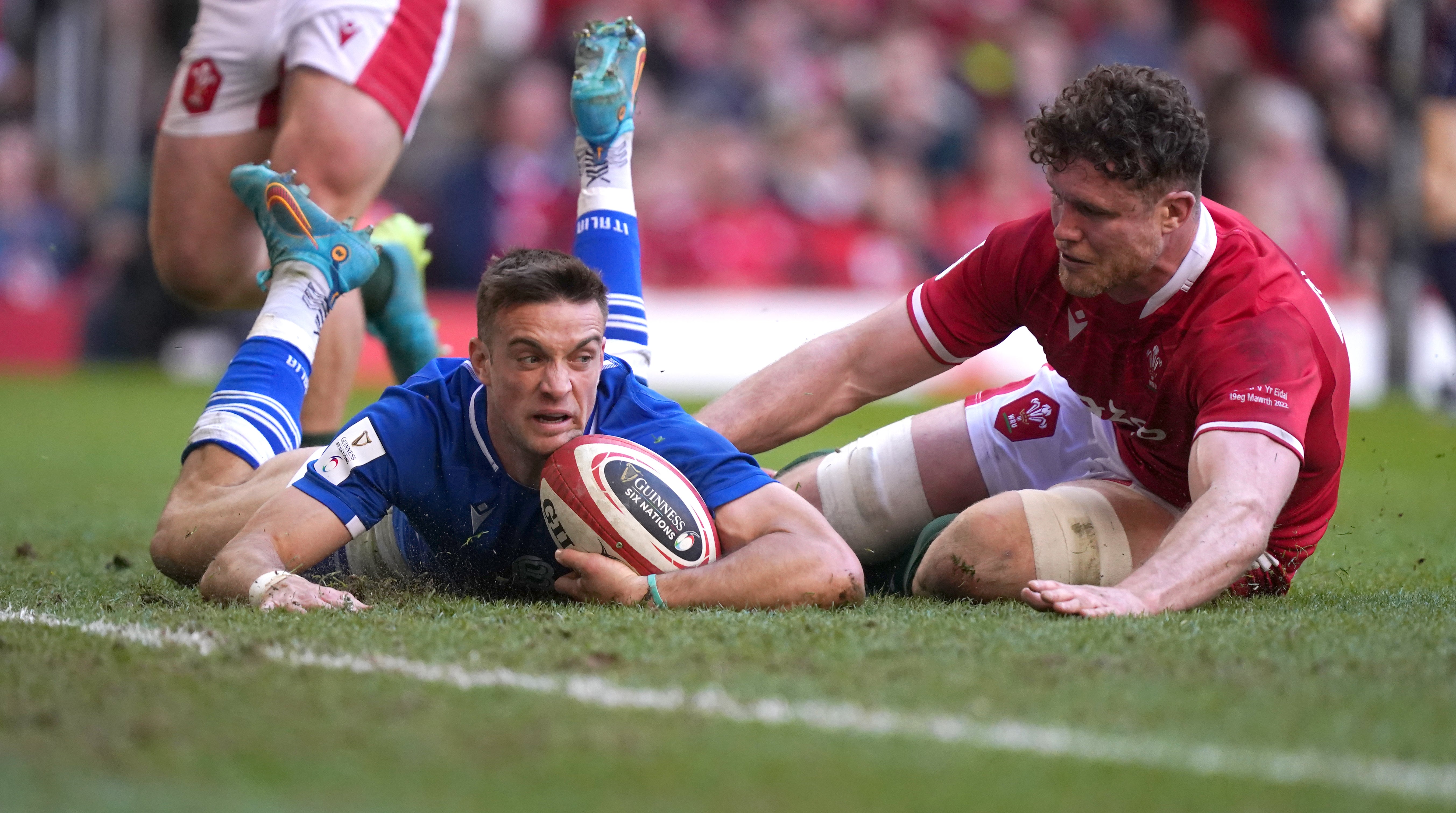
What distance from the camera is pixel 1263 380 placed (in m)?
3.84

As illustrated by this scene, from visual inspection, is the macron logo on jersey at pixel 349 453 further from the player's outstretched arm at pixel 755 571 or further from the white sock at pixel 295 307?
the white sock at pixel 295 307

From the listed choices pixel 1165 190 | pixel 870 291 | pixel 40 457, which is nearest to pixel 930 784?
pixel 1165 190

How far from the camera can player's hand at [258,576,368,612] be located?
3.70 m

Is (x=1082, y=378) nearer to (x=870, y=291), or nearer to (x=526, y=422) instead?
(x=526, y=422)

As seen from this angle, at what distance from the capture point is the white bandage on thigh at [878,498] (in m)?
4.83

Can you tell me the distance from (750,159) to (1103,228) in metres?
9.93

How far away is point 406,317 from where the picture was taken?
6.05 m

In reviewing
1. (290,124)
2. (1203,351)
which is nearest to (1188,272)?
(1203,351)

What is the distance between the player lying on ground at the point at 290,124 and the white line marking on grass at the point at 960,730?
2.53 meters

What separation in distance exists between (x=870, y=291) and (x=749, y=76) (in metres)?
2.47

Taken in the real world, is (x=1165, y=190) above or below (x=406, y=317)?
above

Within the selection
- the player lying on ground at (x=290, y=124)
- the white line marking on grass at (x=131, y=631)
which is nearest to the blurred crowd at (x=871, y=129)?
the player lying on ground at (x=290, y=124)

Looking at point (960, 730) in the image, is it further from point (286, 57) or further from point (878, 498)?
point (286, 57)

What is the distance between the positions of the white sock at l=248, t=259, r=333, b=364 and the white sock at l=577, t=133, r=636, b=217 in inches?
38.4
